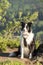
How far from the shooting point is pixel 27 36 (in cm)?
952

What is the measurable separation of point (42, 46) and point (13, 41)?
2.72 metres

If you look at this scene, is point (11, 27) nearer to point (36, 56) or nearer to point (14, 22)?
point (14, 22)

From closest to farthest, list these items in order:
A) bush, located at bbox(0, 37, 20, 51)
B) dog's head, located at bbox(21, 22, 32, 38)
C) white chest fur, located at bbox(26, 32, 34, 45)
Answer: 1. dog's head, located at bbox(21, 22, 32, 38)
2. white chest fur, located at bbox(26, 32, 34, 45)
3. bush, located at bbox(0, 37, 20, 51)

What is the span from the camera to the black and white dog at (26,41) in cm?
941

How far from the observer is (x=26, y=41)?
31.4ft

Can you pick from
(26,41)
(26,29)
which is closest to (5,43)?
(26,41)

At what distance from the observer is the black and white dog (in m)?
9.41

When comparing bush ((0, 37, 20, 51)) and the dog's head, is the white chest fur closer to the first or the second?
the dog's head

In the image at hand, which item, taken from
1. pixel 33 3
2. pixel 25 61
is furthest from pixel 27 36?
pixel 33 3

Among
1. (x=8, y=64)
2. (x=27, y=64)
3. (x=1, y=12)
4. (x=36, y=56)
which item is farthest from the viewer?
(x=1, y=12)

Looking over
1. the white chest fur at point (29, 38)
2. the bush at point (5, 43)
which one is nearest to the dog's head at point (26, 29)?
the white chest fur at point (29, 38)

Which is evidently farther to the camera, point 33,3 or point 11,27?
point 33,3

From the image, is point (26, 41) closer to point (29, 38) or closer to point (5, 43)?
point (29, 38)

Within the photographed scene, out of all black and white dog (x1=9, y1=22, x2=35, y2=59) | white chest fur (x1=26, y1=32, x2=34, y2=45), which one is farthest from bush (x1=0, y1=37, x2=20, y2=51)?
white chest fur (x1=26, y1=32, x2=34, y2=45)
